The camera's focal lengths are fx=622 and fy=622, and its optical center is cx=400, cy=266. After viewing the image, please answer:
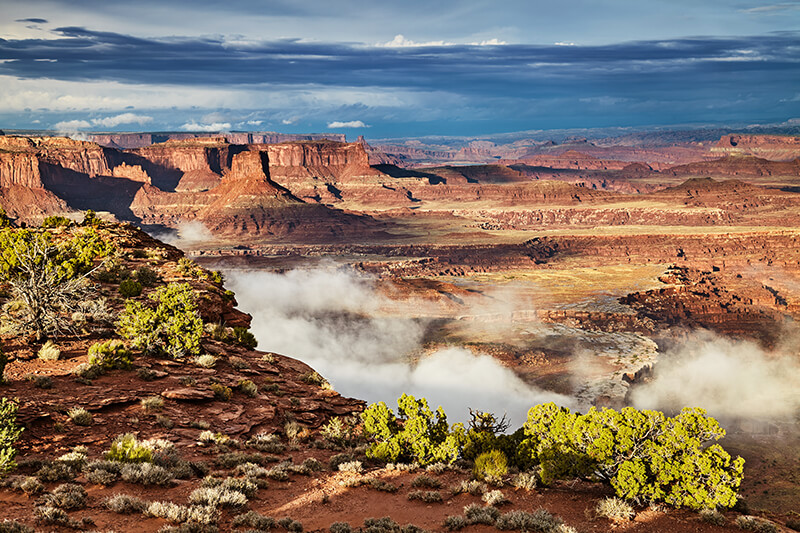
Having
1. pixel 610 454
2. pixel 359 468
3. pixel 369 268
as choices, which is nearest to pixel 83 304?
pixel 359 468

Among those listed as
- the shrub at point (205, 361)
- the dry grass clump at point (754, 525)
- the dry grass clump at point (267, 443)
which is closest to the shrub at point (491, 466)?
the dry grass clump at point (754, 525)

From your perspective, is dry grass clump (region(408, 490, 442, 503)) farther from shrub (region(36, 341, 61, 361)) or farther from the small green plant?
shrub (region(36, 341, 61, 361))

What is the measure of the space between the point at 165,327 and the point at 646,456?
1919cm

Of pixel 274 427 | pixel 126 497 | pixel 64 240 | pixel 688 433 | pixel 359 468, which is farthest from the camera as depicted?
pixel 64 240

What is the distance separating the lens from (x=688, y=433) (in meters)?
17.4

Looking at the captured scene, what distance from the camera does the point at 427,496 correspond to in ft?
54.5

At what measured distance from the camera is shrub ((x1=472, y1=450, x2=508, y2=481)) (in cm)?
1830

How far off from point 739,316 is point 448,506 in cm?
11761

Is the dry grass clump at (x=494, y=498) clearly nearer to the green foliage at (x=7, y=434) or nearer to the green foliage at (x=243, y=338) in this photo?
the green foliage at (x=7, y=434)

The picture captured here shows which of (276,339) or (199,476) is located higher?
(199,476)

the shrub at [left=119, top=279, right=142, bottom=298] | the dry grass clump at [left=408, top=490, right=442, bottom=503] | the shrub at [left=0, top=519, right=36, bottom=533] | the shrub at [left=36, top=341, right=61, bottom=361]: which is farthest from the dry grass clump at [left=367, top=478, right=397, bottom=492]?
the shrub at [left=119, top=279, right=142, bottom=298]

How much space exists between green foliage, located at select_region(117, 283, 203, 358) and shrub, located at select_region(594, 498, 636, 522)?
17543 mm

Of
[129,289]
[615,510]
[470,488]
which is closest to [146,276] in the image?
[129,289]

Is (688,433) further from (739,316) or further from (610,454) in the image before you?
(739,316)
